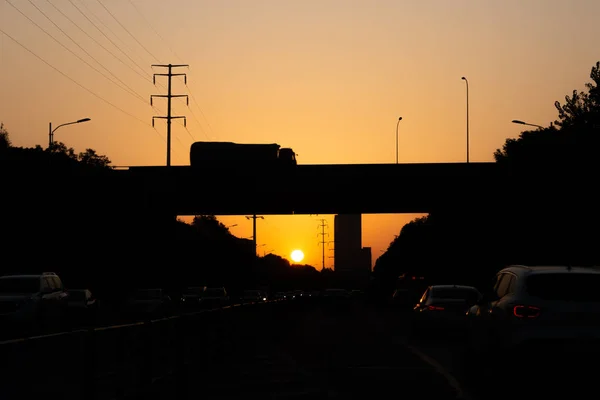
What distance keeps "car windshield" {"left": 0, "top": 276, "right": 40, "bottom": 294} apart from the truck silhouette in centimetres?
3118

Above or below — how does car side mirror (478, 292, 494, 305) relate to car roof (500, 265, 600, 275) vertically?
below

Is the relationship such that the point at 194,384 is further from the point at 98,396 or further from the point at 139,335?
the point at 98,396

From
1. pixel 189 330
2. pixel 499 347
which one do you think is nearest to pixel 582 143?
pixel 189 330

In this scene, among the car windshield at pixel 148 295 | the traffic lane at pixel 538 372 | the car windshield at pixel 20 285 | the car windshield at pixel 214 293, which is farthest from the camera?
the car windshield at pixel 214 293

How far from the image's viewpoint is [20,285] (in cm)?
3200

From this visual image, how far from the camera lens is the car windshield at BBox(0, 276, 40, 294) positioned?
31859mm

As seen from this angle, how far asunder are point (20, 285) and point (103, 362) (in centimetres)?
2072

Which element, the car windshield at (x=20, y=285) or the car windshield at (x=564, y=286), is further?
the car windshield at (x=20, y=285)

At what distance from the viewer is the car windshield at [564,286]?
14133mm

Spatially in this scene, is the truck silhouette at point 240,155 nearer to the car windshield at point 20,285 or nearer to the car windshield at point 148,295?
the car windshield at point 148,295

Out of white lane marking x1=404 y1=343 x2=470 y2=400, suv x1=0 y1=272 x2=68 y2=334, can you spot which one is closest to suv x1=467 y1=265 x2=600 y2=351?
white lane marking x1=404 y1=343 x2=470 y2=400

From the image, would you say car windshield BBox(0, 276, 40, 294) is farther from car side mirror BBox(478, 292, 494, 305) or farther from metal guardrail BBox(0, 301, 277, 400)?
car side mirror BBox(478, 292, 494, 305)

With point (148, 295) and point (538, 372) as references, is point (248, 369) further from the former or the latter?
point (148, 295)

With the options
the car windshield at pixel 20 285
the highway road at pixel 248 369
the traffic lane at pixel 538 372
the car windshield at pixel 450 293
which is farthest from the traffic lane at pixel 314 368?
the car windshield at pixel 20 285
